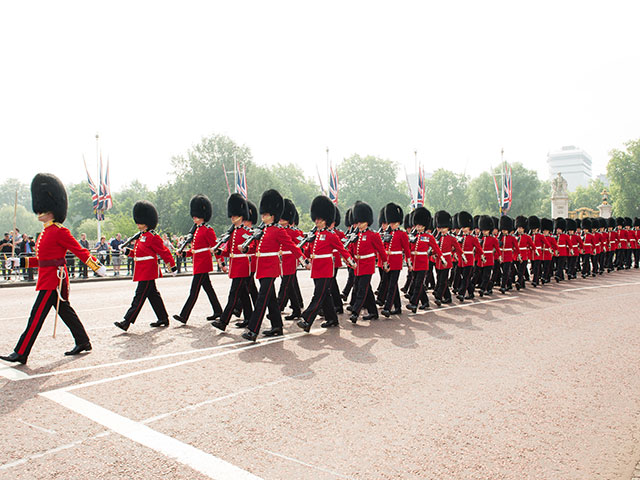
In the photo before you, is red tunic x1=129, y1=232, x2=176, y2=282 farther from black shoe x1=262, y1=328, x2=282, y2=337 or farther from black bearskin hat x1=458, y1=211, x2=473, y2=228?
black bearskin hat x1=458, y1=211, x2=473, y2=228

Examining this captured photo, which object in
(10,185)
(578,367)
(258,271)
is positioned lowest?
(578,367)

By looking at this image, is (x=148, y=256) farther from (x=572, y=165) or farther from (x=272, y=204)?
(x=572, y=165)

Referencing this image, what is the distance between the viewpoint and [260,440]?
3.55 m

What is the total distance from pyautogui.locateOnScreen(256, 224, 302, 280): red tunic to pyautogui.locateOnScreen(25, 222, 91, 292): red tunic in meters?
2.12

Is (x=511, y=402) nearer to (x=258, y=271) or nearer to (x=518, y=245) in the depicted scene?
(x=258, y=271)

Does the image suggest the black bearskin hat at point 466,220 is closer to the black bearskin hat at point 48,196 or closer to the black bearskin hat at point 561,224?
the black bearskin hat at point 561,224

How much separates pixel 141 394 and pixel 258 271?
2763 millimetres

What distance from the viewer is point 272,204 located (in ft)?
24.0

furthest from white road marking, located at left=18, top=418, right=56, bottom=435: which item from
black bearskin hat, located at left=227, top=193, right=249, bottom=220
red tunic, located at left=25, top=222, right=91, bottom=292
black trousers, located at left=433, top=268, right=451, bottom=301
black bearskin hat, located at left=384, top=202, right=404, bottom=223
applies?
black trousers, located at left=433, top=268, right=451, bottom=301

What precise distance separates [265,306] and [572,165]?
184 metres

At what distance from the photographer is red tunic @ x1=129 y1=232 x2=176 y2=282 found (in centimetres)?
782

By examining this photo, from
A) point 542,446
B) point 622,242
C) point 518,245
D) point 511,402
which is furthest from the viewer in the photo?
point 622,242

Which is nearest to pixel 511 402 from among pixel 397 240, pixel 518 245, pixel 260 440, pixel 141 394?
pixel 260 440

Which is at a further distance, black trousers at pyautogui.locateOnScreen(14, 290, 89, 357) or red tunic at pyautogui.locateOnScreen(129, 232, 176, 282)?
red tunic at pyautogui.locateOnScreen(129, 232, 176, 282)
